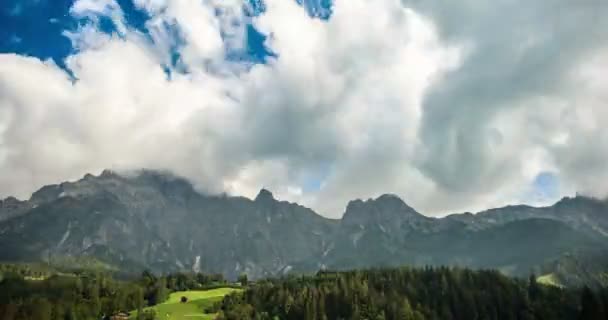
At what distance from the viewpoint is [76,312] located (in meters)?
187

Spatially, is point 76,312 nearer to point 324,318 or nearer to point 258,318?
point 258,318

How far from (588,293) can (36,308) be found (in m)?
192

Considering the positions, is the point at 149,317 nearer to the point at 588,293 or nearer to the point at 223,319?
the point at 223,319

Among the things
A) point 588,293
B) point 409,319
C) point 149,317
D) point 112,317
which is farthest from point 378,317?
point 112,317

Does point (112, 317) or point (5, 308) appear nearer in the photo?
point (5, 308)

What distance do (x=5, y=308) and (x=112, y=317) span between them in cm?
3936

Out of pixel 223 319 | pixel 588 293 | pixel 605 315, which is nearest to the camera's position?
pixel 605 315

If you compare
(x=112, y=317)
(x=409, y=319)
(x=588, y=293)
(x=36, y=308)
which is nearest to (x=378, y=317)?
(x=409, y=319)

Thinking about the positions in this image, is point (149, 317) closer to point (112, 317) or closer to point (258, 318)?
point (112, 317)

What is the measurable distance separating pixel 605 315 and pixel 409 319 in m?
66.6

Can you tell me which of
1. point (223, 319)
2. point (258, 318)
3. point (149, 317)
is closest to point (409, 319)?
point (258, 318)

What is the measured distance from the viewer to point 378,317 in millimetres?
198750

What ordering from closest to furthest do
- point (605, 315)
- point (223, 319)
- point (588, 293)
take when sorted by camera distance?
point (605, 315) < point (588, 293) < point (223, 319)

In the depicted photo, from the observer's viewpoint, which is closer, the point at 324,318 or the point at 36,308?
the point at 36,308
